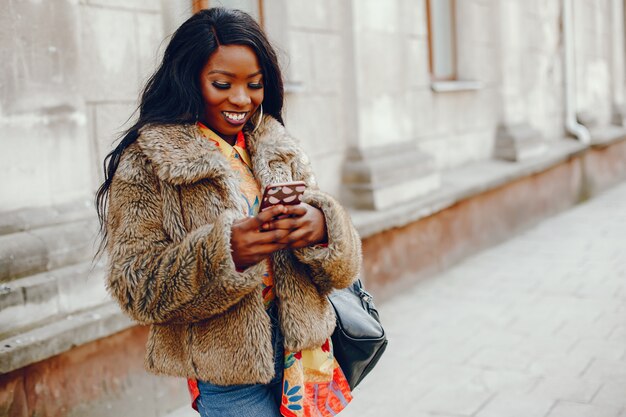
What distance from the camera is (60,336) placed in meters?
3.41

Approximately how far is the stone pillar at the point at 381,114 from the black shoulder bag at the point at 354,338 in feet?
12.7

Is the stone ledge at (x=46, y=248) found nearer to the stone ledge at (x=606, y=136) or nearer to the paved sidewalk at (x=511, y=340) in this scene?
the paved sidewalk at (x=511, y=340)

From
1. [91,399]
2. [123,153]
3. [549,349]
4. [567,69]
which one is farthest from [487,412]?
[567,69]

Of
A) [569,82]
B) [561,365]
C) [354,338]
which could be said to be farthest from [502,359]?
[569,82]

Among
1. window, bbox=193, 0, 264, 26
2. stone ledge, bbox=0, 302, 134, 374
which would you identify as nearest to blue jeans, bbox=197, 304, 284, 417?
stone ledge, bbox=0, 302, 134, 374

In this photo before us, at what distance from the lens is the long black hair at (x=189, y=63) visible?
2.05 metres

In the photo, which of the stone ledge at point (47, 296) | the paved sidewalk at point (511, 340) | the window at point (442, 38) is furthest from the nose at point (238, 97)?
the window at point (442, 38)

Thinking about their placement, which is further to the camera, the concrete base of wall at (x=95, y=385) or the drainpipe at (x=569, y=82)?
the drainpipe at (x=569, y=82)

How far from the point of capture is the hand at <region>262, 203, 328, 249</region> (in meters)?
1.86

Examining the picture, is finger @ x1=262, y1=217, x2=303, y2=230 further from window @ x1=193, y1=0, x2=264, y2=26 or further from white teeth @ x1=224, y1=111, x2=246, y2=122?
window @ x1=193, y1=0, x2=264, y2=26

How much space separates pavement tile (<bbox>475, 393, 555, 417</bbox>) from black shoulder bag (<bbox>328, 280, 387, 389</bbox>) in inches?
74.3

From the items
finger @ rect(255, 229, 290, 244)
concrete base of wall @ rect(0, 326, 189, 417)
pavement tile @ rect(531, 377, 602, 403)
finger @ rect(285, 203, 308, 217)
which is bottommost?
Answer: pavement tile @ rect(531, 377, 602, 403)

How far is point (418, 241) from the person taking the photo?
22.0 feet

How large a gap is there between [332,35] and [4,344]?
3.72 metres
